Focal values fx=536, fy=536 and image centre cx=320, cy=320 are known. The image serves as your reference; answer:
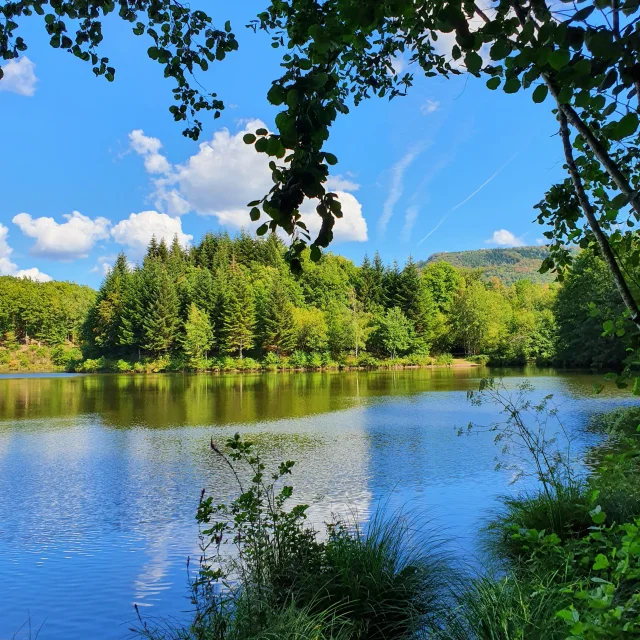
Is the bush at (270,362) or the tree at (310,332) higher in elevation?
the tree at (310,332)

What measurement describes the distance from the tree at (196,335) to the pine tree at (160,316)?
5.73ft

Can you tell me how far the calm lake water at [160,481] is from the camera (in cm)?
508

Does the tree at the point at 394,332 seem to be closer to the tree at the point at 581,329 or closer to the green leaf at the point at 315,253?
the tree at the point at 581,329

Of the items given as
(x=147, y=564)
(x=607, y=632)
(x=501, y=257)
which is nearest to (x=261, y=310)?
(x=147, y=564)

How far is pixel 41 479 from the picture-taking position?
9.99m

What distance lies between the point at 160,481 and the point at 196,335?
43.6 metres

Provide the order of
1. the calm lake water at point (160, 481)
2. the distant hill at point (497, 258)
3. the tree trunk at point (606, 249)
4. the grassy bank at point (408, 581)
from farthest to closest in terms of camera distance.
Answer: the distant hill at point (497, 258) → the calm lake water at point (160, 481) → the grassy bank at point (408, 581) → the tree trunk at point (606, 249)

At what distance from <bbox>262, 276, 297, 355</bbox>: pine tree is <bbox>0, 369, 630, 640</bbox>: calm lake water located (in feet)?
105

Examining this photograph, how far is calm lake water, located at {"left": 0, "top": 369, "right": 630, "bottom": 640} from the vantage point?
16.7 ft

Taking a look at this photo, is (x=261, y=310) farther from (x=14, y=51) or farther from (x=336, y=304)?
(x=14, y=51)

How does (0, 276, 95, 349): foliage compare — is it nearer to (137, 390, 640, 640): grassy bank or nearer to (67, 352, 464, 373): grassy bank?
Answer: (67, 352, 464, 373): grassy bank

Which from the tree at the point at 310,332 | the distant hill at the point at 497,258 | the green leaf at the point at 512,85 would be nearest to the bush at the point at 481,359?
the tree at the point at 310,332

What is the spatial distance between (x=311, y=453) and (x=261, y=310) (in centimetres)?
4462

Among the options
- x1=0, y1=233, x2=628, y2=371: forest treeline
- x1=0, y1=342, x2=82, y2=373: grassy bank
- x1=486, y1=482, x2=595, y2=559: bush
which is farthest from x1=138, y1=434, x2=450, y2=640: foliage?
x1=0, y1=342, x2=82, y2=373: grassy bank
